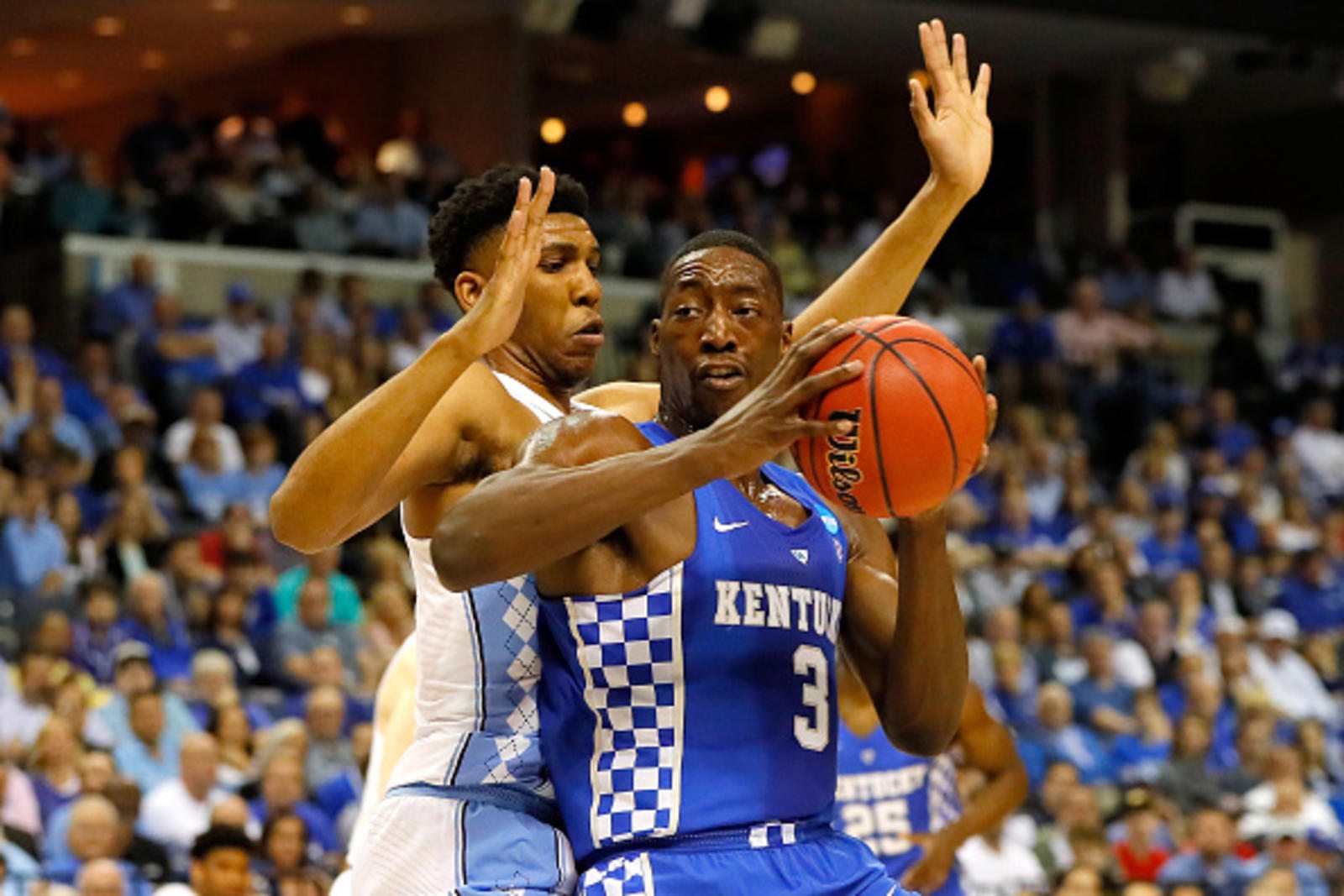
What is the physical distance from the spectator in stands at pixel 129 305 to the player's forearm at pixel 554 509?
11396 millimetres

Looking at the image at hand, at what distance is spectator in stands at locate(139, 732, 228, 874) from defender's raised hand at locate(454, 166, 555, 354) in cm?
600

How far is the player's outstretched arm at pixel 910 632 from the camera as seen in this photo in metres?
3.95

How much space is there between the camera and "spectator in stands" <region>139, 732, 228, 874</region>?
9609 mm

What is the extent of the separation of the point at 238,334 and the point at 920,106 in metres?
10.5

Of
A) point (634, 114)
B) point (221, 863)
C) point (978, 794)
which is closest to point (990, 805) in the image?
point (978, 794)

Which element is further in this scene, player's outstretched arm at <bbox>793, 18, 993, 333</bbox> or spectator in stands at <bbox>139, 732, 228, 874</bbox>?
spectator in stands at <bbox>139, 732, 228, 874</bbox>

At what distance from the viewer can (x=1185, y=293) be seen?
21.7 metres

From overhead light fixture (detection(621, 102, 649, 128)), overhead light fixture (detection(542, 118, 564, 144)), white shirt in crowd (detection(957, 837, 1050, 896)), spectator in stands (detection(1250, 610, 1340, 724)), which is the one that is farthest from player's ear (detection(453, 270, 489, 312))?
overhead light fixture (detection(621, 102, 649, 128))

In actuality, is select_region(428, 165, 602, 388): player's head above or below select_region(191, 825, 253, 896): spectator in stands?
above

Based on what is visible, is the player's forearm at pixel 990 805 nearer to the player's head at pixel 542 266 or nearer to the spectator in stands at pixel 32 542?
the player's head at pixel 542 266

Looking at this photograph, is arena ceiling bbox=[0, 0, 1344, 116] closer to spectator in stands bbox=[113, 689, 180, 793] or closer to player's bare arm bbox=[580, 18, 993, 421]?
spectator in stands bbox=[113, 689, 180, 793]

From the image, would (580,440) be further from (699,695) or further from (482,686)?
(482,686)

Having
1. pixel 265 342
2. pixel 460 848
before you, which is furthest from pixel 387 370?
pixel 460 848

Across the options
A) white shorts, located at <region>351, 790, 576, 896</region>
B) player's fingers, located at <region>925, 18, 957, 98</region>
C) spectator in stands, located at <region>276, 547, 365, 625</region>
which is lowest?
white shorts, located at <region>351, 790, 576, 896</region>
